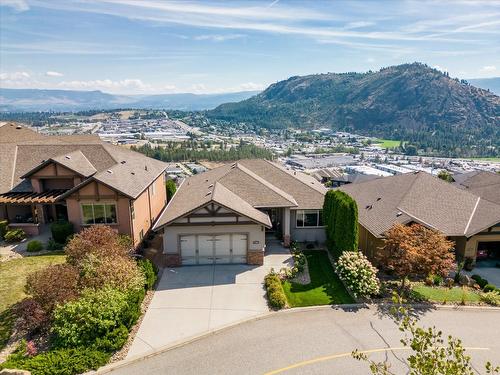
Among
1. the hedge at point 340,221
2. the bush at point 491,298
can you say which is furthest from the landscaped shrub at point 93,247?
the bush at point 491,298

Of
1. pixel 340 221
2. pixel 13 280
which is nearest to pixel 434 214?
pixel 340 221

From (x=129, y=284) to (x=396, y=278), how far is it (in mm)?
17019

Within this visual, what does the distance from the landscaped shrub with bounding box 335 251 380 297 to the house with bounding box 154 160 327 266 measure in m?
5.60

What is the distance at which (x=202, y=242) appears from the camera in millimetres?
25094

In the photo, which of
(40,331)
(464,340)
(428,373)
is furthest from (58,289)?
(464,340)

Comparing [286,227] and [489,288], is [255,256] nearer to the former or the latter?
[286,227]

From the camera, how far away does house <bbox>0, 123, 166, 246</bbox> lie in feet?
87.3

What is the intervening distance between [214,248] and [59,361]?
12041mm

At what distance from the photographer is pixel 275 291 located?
2092 centimetres

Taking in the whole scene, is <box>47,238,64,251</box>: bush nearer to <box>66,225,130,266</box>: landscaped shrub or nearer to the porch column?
<box>66,225,130,266</box>: landscaped shrub

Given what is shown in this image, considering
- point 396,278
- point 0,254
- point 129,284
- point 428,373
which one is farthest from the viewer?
point 0,254

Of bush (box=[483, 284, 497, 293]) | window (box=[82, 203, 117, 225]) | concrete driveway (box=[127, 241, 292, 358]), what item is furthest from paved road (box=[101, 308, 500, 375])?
window (box=[82, 203, 117, 225])

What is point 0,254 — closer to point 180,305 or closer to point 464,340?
point 180,305

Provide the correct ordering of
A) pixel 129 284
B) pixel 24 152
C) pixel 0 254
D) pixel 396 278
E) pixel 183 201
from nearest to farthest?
pixel 129 284
pixel 396 278
pixel 0 254
pixel 183 201
pixel 24 152
